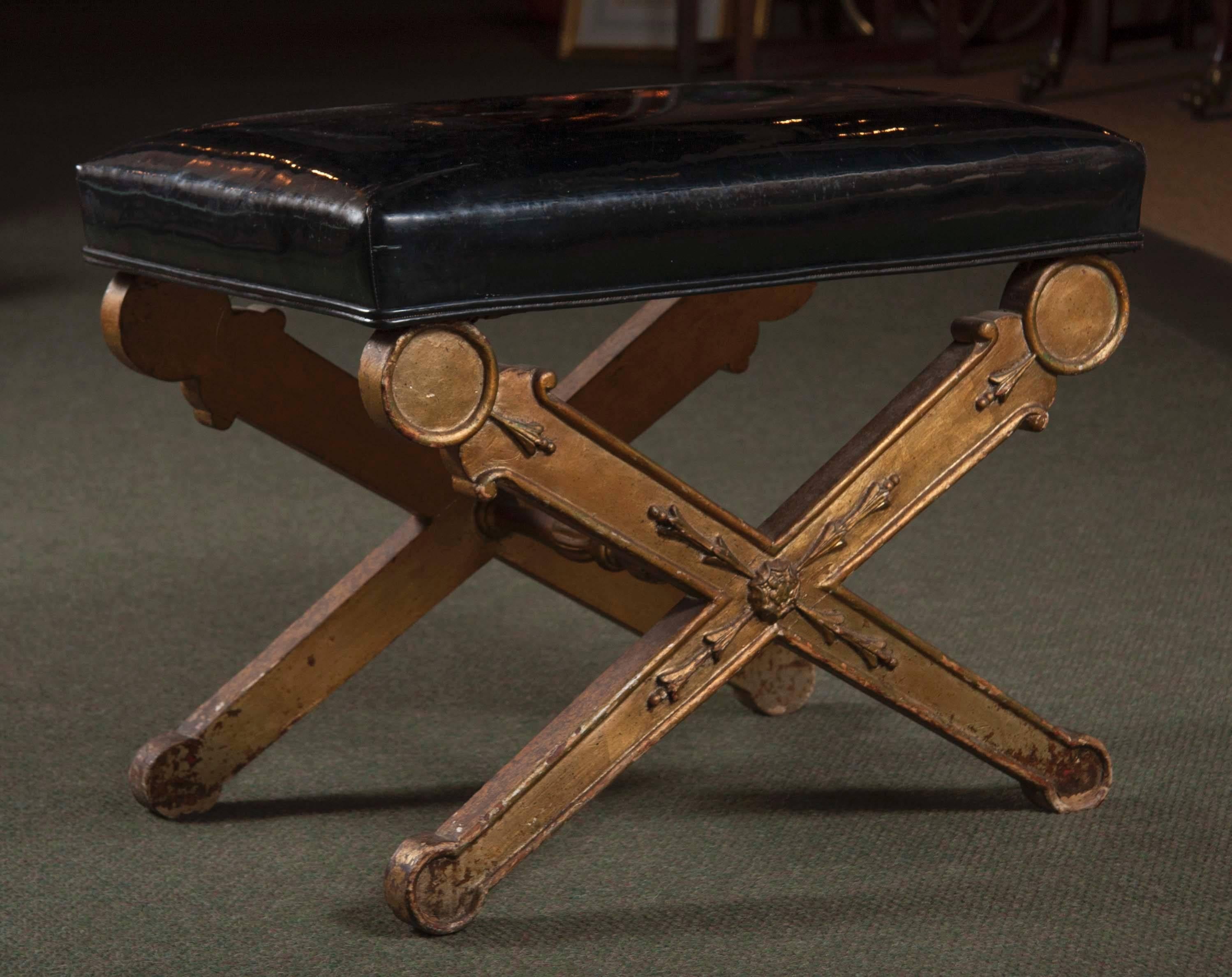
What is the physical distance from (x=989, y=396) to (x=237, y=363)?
0.45m

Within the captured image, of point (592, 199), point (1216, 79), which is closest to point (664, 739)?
point (592, 199)

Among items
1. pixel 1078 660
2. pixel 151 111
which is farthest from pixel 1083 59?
pixel 1078 660

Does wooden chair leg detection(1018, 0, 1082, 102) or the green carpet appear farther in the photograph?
wooden chair leg detection(1018, 0, 1082, 102)

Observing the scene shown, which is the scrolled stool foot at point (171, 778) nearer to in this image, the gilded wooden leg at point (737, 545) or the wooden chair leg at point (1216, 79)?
the gilded wooden leg at point (737, 545)

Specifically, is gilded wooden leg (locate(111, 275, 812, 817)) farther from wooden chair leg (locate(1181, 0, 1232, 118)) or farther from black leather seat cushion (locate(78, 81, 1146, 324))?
wooden chair leg (locate(1181, 0, 1232, 118))

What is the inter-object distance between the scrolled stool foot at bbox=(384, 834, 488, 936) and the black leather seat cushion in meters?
0.29

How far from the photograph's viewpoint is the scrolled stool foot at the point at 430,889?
2.95 feet

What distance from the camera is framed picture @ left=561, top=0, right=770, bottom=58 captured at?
16.5ft

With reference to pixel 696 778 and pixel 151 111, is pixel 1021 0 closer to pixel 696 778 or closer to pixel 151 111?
pixel 151 111

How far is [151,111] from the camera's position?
421cm

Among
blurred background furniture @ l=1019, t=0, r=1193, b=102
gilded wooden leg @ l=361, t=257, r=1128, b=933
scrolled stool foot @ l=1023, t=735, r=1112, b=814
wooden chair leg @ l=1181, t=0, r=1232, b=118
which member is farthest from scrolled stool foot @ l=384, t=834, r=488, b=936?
blurred background furniture @ l=1019, t=0, r=1193, b=102

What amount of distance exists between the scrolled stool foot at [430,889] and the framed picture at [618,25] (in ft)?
14.3

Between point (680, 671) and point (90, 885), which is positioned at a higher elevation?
point (680, 671)

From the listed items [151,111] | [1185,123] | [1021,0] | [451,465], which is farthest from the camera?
[1021,0]
